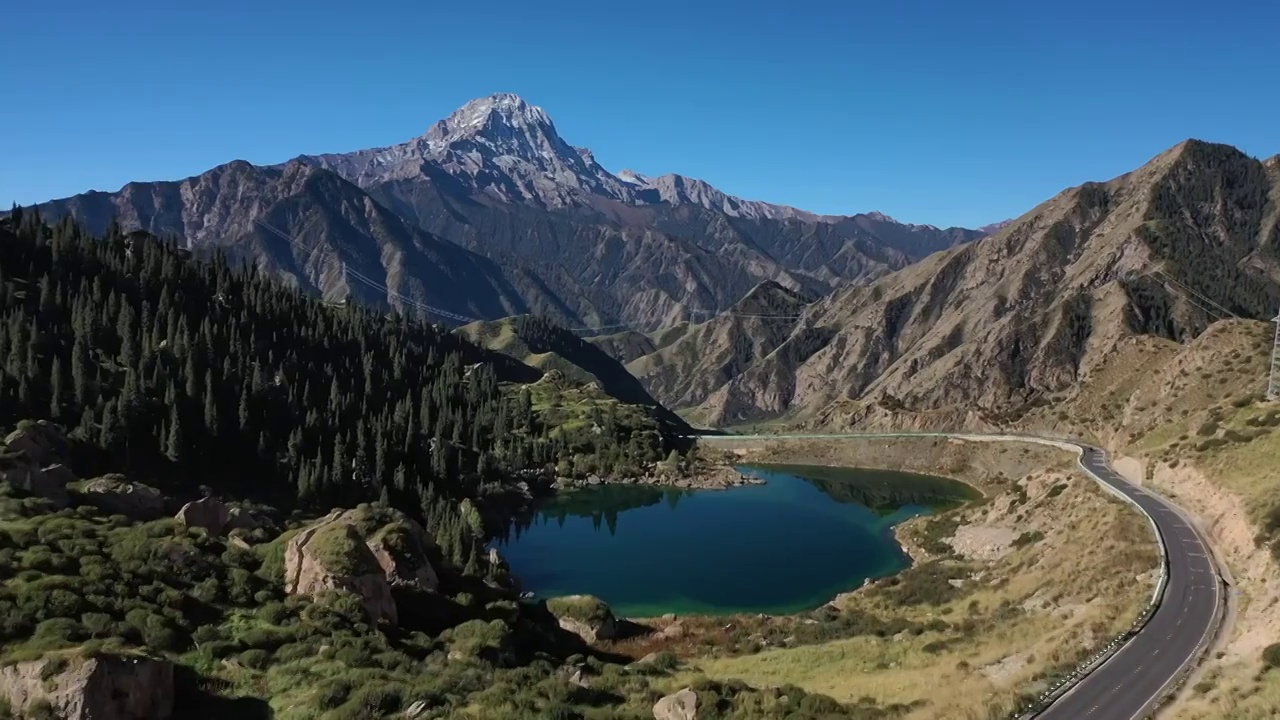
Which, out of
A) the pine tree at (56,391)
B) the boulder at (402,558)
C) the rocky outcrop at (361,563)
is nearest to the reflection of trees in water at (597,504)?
the pine tree at (56,391)

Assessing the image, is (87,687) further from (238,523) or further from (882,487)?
(882,487)

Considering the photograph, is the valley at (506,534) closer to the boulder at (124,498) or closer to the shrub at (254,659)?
the shrub at (254,659)

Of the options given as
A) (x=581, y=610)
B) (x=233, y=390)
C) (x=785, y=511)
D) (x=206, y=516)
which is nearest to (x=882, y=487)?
(x=785, y=511)

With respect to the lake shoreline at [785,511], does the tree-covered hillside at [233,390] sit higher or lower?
higher

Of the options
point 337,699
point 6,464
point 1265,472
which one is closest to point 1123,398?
point 1265,472

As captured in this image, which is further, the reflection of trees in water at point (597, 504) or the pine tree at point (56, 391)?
the reflection of trees in water at point (597, 504)

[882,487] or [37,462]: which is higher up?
[37,462]
